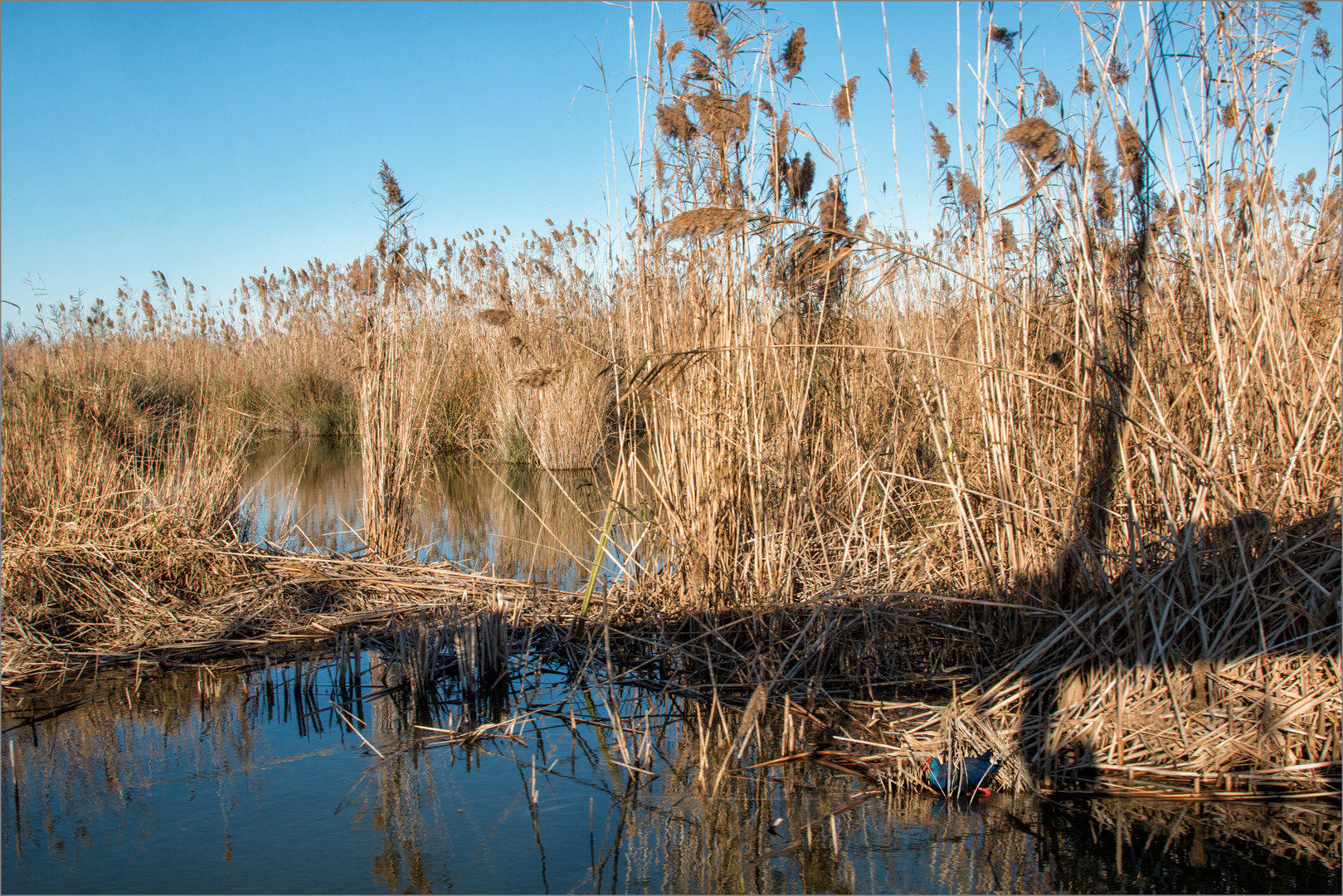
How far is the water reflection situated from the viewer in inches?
173

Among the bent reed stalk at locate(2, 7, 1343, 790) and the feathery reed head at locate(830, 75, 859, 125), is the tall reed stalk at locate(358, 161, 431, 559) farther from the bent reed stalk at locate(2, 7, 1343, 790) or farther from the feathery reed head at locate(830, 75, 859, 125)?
the feathery reed head at locate(830, 75, 859, 125)

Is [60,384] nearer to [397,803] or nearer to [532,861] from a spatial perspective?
[397,803]

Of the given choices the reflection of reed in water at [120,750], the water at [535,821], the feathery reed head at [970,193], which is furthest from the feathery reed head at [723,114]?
the reflection of reed in water at [120,750]

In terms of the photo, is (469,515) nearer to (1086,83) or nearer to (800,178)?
(800,178)

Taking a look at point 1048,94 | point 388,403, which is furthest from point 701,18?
point 388,403

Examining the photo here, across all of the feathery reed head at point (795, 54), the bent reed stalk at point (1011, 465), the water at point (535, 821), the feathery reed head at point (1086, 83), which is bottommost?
the water at point (535, 821)

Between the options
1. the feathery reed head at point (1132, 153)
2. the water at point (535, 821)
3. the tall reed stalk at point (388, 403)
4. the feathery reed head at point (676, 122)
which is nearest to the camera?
the water at point (535, 821)

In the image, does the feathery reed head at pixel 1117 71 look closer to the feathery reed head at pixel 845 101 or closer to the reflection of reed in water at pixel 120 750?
the feathery reed head at pixel 845 101

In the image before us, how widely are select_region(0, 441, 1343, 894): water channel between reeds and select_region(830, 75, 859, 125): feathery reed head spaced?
6.38 ft

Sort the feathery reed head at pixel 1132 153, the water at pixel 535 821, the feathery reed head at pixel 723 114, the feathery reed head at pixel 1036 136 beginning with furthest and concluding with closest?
1. the feathery reed head at pixel 723 114
2. the feathery reed head at pixel 1132 153
3. the feathery reed head at pixel 1036 136
4. the water at pixel 535 821

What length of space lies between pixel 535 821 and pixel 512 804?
11 centimetres

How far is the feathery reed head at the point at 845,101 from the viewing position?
10.2 ft

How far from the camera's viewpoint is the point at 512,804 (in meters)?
2.05

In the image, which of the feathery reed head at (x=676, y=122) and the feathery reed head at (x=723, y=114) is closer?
the feathery reed head at (x=723, y=114)
